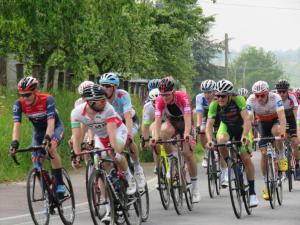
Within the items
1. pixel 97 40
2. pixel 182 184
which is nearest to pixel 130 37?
pixel 97 40

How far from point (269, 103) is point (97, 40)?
2351 cm

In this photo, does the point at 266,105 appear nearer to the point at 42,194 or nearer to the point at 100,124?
the point at 100,124

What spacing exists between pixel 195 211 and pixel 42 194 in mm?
3178

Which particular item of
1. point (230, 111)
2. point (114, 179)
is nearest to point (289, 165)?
point (230, 111)

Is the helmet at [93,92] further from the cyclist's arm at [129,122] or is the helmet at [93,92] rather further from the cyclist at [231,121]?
the cyclist at [231,121]

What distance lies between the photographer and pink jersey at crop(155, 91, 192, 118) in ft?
45.1

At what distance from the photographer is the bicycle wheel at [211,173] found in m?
15.8

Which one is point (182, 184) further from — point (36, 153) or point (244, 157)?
point (36, 153)

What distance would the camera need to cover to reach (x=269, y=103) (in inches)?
591

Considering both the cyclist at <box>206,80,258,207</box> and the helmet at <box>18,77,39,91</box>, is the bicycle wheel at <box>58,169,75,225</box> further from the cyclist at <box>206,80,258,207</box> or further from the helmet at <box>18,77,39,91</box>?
the cyclist at <box>206,80,258,207</box>

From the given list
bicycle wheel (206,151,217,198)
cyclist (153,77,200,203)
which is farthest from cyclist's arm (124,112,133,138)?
bicycle wheel (206,151,217,198)

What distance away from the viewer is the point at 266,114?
15.3m

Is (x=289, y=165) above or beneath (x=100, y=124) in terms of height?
beneath

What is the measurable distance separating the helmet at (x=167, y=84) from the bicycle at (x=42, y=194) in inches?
93.9
